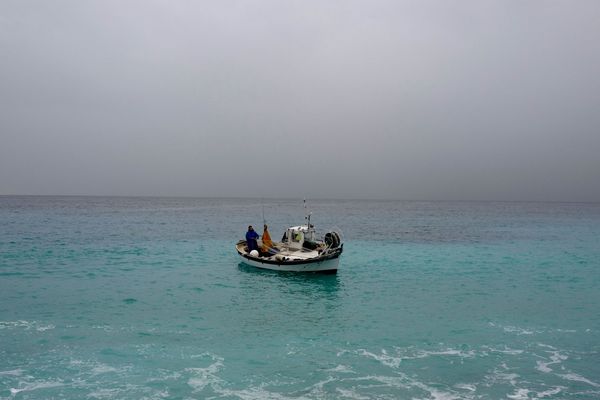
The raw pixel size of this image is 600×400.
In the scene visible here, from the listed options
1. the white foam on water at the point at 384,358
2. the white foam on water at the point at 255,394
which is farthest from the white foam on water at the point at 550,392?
the white foam on water at the point at 255,394

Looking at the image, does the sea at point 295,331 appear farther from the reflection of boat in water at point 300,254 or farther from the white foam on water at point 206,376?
the reflection of boat in water at point 300,254

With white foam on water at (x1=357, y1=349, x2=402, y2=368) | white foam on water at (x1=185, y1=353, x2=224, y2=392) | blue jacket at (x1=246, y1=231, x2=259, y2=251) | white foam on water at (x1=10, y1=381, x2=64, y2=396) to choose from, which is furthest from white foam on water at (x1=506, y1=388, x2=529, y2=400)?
blue jacket at (x1=246, y1=231, x2=259, y2=251)

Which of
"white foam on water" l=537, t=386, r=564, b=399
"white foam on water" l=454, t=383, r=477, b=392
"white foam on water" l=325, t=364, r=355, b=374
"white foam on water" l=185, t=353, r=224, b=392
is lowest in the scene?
"white foam on water" l=185, t=353, r=224, b=392

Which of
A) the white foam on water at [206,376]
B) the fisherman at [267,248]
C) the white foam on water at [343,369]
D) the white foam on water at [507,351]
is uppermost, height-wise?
the fisherman at [267,248]

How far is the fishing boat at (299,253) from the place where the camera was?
27.6 meters

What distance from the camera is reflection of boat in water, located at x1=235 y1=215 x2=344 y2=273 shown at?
2762 centimetres

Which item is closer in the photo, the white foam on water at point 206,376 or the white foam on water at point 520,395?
the white foam on water at point 520,395

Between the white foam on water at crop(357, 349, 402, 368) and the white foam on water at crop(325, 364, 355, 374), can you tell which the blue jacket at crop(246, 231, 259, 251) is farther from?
the white foam on water at crop(325, 364, 355, 374)

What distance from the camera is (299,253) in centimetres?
3034

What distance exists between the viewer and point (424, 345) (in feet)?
51.5

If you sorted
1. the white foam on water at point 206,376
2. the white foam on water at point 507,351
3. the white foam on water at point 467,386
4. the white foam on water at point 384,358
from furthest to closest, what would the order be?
the white foam on water at point 507,351 < the white foam on water at point 384,358 < the white foam on water at point 206,376 < the white foam on water at point 467,386

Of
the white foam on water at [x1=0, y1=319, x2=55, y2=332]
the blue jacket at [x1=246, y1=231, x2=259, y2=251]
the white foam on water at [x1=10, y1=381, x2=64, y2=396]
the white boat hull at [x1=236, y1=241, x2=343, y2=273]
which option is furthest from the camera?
the blue jacket at [x1=246, y1=231, x2=259, y2=251]

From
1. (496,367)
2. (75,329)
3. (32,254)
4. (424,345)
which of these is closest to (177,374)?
(75,329)

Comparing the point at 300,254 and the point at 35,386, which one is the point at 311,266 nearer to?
the point at 300,254
